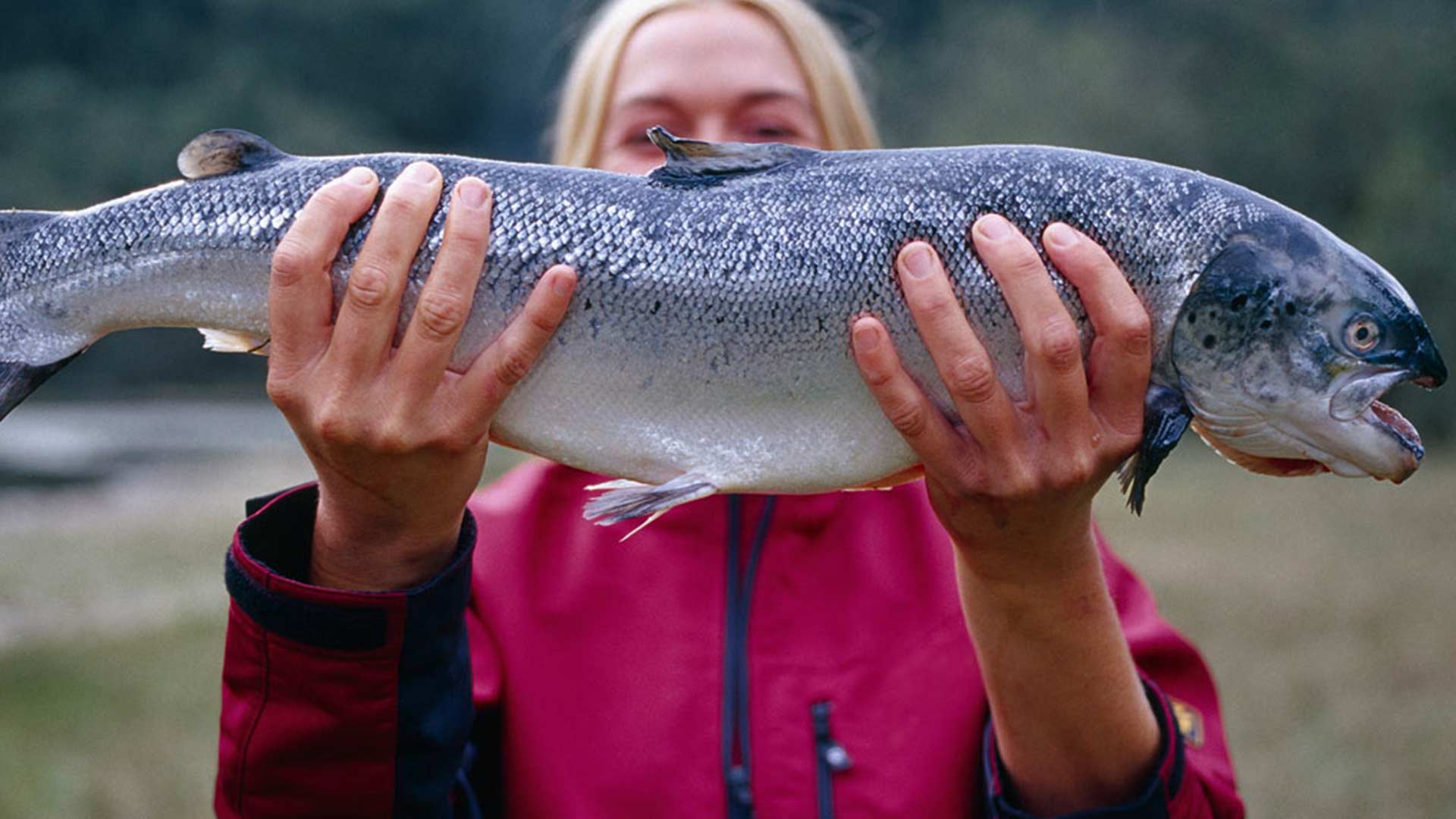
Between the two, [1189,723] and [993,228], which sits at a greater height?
[993,228]

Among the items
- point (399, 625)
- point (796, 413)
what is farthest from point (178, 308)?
point (796, 413)

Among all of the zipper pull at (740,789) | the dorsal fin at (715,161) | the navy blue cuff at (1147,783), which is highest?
the dorsal fin at (715,161)

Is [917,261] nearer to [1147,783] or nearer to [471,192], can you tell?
[471,192]

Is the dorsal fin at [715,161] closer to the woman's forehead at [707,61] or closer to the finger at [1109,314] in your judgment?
the finger at [1109,314]

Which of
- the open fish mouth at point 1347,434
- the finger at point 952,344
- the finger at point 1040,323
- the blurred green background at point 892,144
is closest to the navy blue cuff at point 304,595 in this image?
the finger at point 952,344

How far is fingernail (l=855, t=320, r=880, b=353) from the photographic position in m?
2.25

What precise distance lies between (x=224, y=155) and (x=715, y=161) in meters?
0.95

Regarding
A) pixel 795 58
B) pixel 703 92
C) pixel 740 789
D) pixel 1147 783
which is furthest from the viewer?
pixel 795 58

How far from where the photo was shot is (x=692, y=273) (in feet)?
7.59

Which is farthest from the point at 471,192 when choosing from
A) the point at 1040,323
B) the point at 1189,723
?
the point at 1189,723

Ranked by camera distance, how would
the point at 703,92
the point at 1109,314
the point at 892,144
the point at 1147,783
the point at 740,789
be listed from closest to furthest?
the point at 1109,314 < the point at 1147,783 < the point at 740,789 < the point at 703,92 < the point at 892,144

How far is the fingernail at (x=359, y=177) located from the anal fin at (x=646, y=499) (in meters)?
0.72

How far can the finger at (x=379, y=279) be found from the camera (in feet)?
7.34

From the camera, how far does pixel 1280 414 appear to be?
91.0 inches
